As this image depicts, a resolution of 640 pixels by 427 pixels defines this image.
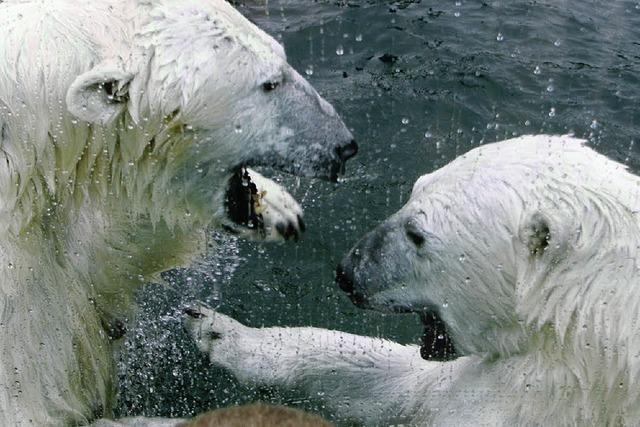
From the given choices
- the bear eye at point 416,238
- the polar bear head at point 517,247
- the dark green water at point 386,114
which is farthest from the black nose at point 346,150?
the dark green water at point 386,114

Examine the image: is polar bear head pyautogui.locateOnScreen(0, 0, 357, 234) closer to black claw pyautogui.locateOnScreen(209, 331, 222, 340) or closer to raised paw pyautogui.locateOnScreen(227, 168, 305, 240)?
raised paw pyautogui.locateOnScreen(227, 168, 305, 240)

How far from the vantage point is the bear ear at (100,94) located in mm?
3189

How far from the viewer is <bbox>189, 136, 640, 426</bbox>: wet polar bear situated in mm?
3229

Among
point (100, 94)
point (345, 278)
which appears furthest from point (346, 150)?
point (100, 94)

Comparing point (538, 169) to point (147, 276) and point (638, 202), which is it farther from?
point (147, 276)

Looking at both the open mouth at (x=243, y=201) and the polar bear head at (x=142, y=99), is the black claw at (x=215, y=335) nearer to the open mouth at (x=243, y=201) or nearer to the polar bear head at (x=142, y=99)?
the open mouth at (x=243, y=201)

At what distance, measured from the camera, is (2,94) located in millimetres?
3238

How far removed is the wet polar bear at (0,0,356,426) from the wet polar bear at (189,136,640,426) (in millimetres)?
490

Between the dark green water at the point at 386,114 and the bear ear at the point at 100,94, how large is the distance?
1.55 m

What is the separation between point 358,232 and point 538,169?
290cm

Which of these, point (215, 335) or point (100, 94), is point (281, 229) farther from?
point (100, 94)

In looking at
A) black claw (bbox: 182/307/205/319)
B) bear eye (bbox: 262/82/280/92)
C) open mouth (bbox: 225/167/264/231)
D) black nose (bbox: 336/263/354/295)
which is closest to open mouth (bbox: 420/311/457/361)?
black nose (bbox: 336/263/354/295)

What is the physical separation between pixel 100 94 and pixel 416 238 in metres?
1.31

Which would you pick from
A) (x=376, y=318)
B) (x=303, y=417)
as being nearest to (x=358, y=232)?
(x=376, y=318)
